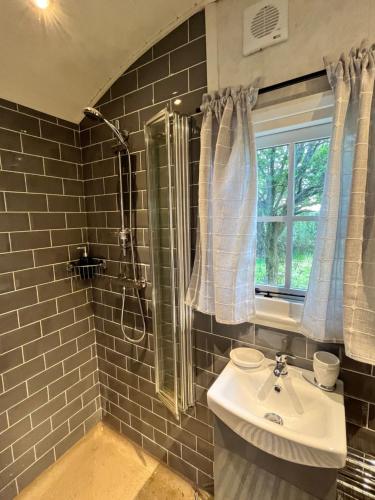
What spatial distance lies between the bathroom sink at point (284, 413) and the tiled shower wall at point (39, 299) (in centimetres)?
123

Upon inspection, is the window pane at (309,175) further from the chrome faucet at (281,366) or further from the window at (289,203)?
the chrome faucet at (281,366)

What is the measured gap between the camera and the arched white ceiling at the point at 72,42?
1117 millimetres

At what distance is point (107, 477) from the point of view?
1613 millimetres

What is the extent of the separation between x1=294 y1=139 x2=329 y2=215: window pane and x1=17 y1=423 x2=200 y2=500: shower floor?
1.86 metres

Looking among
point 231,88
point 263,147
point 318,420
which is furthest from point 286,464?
point 231,88

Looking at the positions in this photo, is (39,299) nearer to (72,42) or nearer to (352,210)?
(72,42)

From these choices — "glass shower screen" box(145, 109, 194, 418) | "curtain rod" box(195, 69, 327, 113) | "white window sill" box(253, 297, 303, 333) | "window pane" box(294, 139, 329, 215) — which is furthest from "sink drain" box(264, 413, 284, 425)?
"curtain rod" box(195, 69, 327, 113)

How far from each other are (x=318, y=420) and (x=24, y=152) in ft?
6.53

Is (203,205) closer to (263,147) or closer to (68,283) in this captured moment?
(263,147)

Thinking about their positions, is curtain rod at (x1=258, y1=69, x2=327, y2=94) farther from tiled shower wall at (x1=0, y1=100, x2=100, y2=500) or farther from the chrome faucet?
tiled shower wall at (x1=0, y1=100, x2=100, y2=500)

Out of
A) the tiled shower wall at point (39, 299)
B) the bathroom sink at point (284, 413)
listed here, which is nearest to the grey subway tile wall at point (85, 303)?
the tiled shower wall at point (39, 299)

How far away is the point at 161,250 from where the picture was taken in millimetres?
1321

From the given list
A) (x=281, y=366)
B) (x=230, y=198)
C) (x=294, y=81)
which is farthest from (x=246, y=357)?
(x=294, y=81)

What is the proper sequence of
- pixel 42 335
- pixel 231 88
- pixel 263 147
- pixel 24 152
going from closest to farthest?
pixel 231 88 < pixel 263 147 < pixel 24 152 < pixel 42 335
